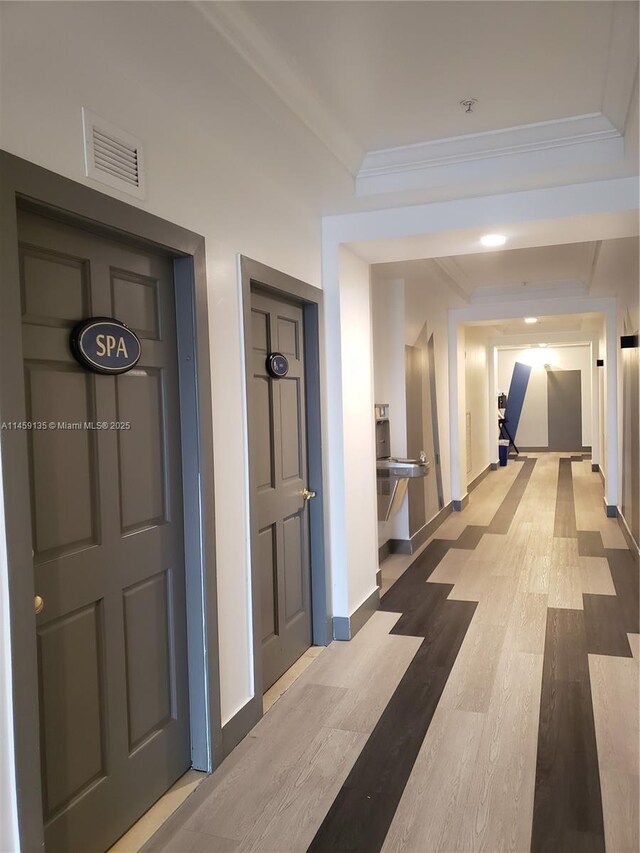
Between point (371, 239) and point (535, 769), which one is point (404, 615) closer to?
point (535, 769)

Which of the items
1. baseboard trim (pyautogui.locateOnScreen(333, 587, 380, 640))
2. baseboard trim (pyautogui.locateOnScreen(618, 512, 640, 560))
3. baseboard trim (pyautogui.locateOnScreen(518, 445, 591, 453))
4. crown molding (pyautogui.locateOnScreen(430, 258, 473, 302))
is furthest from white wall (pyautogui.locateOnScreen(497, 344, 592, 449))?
baseboard trim (pyautogui.locateOnScreen(333, 587, 380, 640))

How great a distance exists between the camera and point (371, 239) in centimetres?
372

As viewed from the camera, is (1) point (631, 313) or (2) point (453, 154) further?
(1) point (631, 313)

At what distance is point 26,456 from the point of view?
1.66m

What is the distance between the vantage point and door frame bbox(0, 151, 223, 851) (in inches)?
63.6

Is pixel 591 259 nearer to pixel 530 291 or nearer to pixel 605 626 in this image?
pixel 530 291

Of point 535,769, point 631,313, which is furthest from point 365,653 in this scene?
point 631,313

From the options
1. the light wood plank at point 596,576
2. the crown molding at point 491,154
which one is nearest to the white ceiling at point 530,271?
the crown molding at point 491,154

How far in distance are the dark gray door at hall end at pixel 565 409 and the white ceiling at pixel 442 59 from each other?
14154 mm

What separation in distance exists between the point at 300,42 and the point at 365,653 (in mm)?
3021


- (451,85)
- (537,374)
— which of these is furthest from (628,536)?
(537,374)

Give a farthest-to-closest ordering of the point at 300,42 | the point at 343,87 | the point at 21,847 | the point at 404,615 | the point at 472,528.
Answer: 1. the point at 472,528
2. the point at 404,615
3. the point at 343,87
4. the point at 300,42
5. the point at 21,847

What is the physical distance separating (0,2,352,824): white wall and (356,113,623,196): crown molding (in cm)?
23

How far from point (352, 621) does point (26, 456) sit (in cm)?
268
